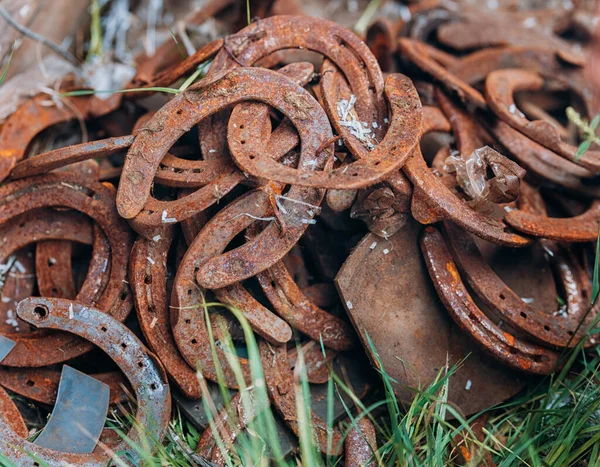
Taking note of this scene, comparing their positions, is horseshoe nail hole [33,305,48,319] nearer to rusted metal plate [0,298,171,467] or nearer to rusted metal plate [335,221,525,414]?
rusted metal plate [0,298,171,467]

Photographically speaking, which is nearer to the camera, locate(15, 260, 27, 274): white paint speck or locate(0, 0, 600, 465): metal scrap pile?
locate(0, 0, 600, 465): metal scrap pile

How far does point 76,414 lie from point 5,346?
11.6 inches

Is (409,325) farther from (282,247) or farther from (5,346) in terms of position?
(5,346)

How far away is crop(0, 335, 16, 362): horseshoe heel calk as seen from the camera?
1854 millimetres

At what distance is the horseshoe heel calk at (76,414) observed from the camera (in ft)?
6.00

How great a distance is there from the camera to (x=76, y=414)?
187 cm

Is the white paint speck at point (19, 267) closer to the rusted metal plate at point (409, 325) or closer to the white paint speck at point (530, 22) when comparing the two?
the rusted metal plate at point (409, 325)

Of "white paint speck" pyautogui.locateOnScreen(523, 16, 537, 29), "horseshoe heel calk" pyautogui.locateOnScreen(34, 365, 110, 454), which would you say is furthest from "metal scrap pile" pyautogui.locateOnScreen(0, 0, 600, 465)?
"white paint speck" pyautogui.locateOnScreen(523, 16, 537, 29)

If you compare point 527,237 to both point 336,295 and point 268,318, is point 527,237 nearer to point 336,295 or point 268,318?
point 336,295

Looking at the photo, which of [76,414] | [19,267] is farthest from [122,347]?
[19,267]

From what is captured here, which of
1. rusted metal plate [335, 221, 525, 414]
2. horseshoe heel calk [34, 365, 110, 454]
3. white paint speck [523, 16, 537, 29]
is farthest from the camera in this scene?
white paint speck [523, 16, 537, 29]

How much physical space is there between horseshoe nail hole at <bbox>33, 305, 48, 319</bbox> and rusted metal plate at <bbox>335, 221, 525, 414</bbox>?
0.89 meters

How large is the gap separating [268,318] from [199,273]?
266 mm

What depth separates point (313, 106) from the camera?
193 cm
